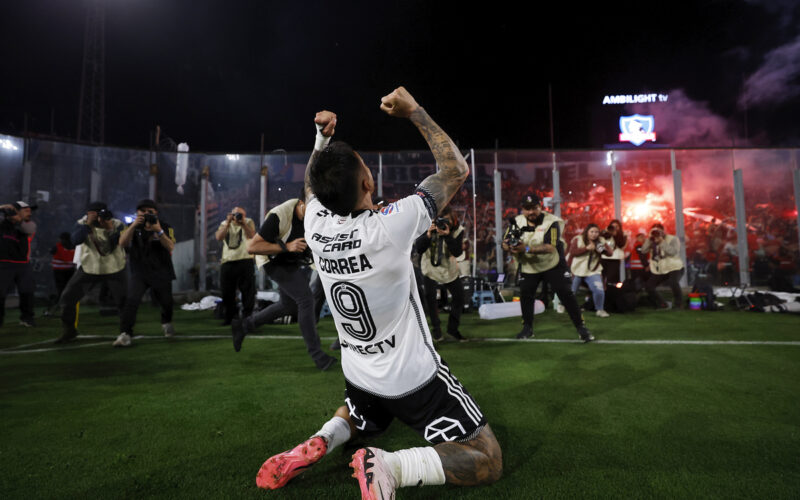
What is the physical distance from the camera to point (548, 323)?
7383 millimetres

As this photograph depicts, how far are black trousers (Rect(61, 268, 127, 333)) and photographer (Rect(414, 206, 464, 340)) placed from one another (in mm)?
4314

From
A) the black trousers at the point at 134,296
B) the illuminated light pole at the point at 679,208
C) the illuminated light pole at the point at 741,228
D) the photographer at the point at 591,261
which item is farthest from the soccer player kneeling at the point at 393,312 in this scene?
the illuminated light pole at the point at 741,228

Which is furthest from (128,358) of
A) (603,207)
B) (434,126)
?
(603,207)

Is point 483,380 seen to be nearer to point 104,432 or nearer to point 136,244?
point 104,432

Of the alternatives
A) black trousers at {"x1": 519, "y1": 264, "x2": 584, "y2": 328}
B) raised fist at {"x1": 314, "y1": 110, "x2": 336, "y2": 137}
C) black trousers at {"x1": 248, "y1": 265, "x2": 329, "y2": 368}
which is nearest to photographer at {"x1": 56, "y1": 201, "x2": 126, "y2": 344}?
black trousers at {"x1": 248, "y1": 265, "x2": 329, "y2": 368}

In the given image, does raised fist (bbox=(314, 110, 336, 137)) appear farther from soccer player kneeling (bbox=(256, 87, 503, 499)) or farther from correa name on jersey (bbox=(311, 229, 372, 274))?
correa name on jersey (bbox=(311, 229, 372, 274))

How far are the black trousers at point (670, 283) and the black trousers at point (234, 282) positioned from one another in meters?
9.13

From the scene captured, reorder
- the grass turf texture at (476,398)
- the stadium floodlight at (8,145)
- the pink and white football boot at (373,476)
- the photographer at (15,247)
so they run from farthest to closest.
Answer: the stadium floodlight at (8,145), the photographer at (15,247), the grass turf texture at (476,398), the pink and white football boot at (373,476)

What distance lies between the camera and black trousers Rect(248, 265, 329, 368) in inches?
161

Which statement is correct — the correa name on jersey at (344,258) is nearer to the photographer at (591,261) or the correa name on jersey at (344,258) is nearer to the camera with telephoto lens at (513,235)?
the camera with telephoto lens at (513,235)

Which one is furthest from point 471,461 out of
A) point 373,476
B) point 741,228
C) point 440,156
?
point 741,228

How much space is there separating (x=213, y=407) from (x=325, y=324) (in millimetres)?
4846

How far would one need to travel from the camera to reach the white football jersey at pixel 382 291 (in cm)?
172

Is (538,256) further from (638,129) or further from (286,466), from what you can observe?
(638,129)
